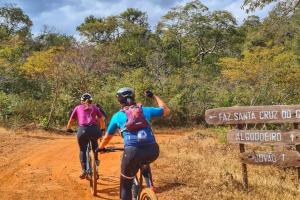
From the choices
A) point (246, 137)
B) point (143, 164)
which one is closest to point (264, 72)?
point (246, 137)

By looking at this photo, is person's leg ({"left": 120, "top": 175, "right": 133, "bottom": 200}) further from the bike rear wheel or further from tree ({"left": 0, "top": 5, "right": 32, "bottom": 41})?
tree ({"left": 0, "top": 5, "right": 32, "bottom": 41})

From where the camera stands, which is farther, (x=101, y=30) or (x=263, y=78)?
(x=101, y=30)

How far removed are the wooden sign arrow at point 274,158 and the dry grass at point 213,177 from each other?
0.49 m

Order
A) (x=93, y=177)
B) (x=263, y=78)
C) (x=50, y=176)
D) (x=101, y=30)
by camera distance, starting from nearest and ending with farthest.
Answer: (x=93, y=177), (x=50, y=176), (x=263, y=78), (x=101, y=30)

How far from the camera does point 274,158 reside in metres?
8.75

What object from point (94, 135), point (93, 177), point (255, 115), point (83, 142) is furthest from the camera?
point (83, 142)

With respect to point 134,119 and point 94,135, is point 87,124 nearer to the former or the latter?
point 94,135

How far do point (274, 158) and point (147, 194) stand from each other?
336cm

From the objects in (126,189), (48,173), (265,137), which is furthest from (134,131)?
(48,173)

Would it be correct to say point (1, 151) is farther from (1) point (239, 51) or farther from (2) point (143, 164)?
(1) point (239, 51)

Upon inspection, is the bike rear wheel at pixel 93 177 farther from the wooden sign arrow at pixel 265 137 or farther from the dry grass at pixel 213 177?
the wooden sign arrow at pixel 265 137

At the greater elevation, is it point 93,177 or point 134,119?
point 134,119

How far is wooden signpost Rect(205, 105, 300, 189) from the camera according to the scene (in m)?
8.47

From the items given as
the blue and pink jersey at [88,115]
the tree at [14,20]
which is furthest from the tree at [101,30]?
the blue and pink jersey at [88,115]
